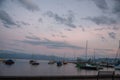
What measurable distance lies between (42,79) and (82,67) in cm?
6464

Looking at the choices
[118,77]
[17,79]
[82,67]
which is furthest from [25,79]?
[82,67]

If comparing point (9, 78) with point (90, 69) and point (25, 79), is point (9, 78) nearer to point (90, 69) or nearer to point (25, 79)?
point (25, 79)

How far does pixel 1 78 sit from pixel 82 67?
214 feet

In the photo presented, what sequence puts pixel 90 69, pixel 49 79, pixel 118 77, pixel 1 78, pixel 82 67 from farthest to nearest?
pixel 82 67 < pixel 90 69 < pixel 118 77 < pixel 49 79 < pixel 1 78

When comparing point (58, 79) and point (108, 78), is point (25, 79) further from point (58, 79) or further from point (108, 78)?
point (108, 78)

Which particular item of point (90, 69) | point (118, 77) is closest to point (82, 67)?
point (90, 69)

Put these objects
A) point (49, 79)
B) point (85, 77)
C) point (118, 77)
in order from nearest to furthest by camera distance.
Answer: point (49, 79)
point (85, 77)
point (118, 77)

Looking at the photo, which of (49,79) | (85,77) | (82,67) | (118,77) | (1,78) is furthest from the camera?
(82,67)

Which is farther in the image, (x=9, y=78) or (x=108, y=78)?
(x=108, y=78)

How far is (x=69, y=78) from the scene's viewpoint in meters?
8.28

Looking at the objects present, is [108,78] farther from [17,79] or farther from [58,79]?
[17,79]

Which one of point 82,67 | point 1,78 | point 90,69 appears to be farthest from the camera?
point 82,67

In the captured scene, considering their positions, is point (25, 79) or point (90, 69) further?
point (90, 69)

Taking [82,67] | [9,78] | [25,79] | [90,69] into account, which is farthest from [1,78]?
[82,67]
